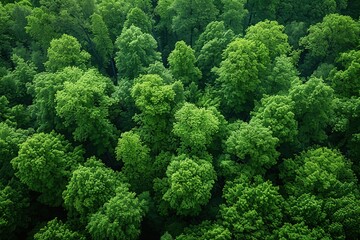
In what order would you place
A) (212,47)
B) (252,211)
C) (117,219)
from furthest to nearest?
(212,47) → (252,211) → (117,219)

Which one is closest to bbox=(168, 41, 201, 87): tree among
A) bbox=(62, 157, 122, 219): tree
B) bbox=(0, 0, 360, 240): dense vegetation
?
bbox=(0, 0, 360, 240): dense vegetation

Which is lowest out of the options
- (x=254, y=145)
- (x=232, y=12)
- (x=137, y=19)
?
(x=254, y=145)

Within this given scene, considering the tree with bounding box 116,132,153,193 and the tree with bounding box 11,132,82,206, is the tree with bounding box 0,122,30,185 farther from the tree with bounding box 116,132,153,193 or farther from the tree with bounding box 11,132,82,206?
the tree with bounding box 116,132,153,193

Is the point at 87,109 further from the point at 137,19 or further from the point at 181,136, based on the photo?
the point at 137,19

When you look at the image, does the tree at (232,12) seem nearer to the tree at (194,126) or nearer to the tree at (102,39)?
the tree at (102,39)

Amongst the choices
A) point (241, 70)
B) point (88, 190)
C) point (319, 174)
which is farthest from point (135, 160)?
point (319, 174)

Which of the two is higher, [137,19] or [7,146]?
[137,19]

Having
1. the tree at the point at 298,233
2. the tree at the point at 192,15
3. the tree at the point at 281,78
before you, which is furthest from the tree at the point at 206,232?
the tree at the point at 192,15
